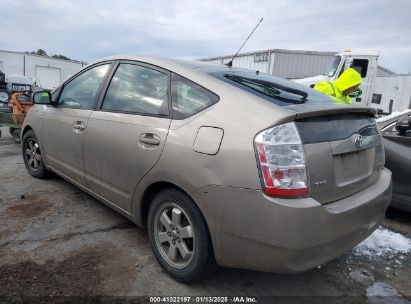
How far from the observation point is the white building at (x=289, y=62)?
15.2 meters

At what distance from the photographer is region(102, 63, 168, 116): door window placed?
8.86ft

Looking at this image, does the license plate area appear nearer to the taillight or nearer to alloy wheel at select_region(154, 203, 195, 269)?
the taillight

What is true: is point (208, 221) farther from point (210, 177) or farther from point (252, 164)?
point (252, 164)

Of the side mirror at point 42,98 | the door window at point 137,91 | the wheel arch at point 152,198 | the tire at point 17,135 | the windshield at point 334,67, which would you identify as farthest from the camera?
the windshield at point 334,67

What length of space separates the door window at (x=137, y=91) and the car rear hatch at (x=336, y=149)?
105 centimetres

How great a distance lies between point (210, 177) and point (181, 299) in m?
0.91

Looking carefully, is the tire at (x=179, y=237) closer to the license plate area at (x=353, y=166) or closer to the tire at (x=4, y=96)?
the license plate area at (x=353, y=166)

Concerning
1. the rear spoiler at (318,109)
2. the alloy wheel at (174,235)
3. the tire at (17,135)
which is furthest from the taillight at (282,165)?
the tire at (17,135)

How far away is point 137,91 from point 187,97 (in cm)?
63

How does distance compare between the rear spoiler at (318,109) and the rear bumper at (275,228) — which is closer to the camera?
the rear bumper at (275,228)

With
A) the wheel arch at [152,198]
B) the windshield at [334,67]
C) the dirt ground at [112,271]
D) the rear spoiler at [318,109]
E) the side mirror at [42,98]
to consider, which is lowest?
the dirt ground at [112,271]

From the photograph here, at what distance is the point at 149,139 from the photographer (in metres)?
2.56

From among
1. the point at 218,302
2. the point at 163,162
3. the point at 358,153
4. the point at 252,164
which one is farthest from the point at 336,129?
the point at 218,302

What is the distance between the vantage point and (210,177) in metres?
2.13
